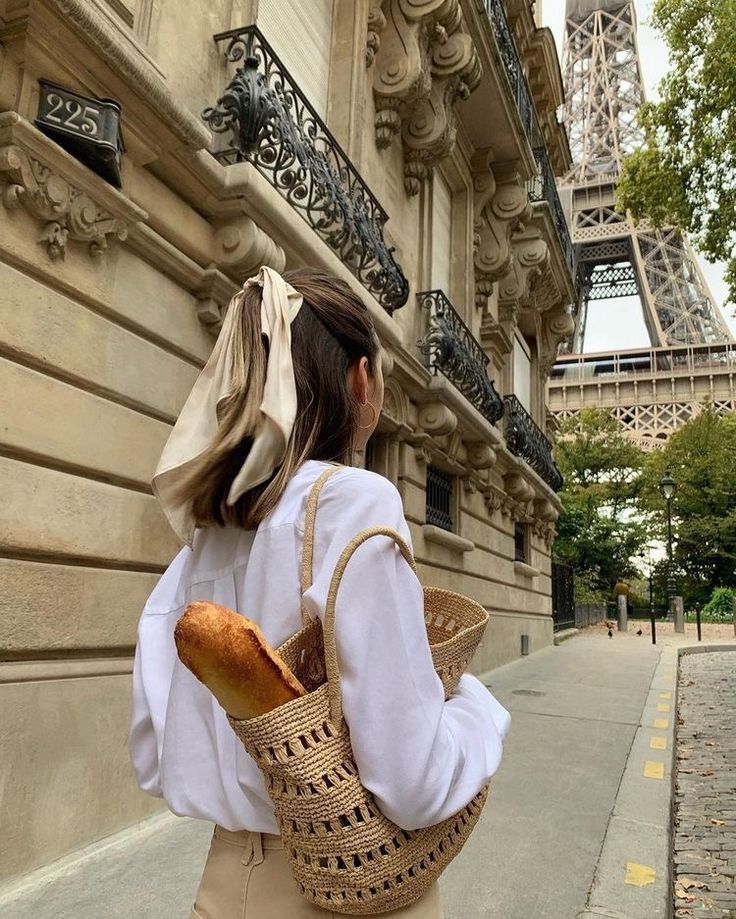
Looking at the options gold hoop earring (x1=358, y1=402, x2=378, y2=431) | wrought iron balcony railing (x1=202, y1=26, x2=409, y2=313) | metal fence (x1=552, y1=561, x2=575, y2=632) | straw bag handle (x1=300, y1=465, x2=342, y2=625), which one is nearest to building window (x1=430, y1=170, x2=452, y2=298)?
wrought iron balcony railing (x1=202, y1=26, x2=409, y2=313)

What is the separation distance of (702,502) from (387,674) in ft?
122

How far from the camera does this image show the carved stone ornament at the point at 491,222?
1267 centimetres

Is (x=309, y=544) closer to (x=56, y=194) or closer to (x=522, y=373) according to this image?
(x=56, y=194)

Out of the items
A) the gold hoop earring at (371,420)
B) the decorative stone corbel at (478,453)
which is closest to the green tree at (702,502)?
the decorative stone corbel at (478,453)

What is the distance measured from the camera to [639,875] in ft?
11.2

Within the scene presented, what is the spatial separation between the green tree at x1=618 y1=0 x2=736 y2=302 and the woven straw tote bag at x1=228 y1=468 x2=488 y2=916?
10578 millimetres

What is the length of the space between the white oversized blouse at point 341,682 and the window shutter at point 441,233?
32.1 feet

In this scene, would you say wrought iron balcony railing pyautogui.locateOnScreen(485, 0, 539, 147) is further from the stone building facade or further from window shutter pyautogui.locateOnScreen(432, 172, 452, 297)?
the stone building facade

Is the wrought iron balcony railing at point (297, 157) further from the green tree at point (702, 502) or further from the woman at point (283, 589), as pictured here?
the green tree at point (702, 502)

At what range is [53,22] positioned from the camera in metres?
3.45

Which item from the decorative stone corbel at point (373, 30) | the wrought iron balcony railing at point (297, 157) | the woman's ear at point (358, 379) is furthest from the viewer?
the decorative stone corbel at point (373, 30)

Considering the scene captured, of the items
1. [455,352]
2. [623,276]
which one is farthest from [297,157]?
[623,276]

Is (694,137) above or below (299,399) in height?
above

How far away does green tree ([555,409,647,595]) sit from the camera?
3153 cm
